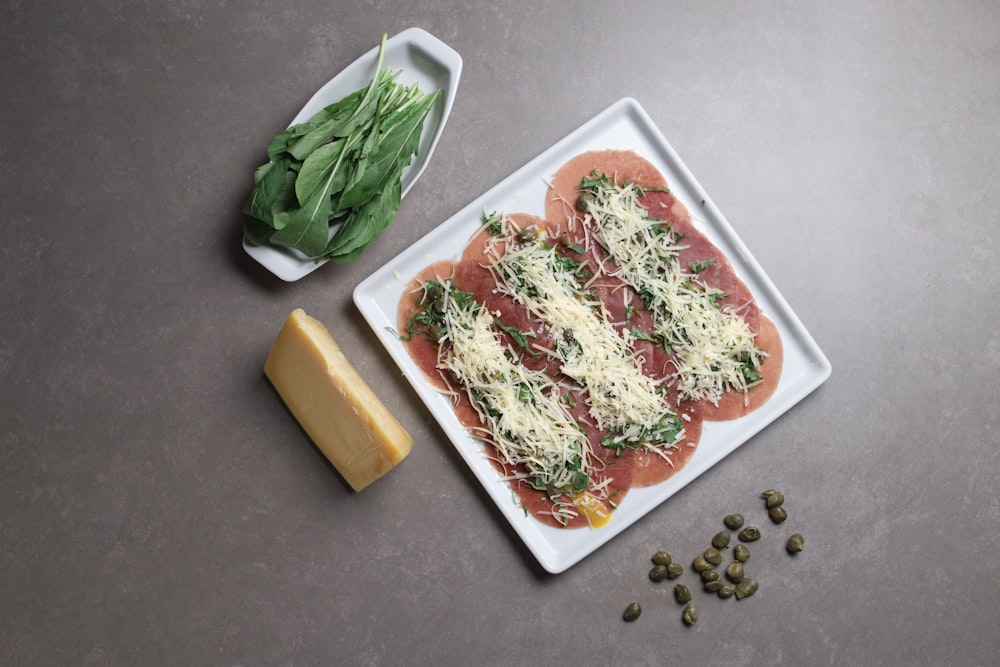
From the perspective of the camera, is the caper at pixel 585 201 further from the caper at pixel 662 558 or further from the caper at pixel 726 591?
the caper at pixel 726 591

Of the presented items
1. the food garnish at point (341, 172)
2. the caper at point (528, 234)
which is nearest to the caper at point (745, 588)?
the caper at point (528, 234)

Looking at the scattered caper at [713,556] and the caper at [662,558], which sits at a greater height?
the caper at [662,558]

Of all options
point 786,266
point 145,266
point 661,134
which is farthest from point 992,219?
point 145,266

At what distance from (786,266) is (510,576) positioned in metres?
1.78

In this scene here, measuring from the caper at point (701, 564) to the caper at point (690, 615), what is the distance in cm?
16

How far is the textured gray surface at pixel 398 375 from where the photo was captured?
10.0 feet

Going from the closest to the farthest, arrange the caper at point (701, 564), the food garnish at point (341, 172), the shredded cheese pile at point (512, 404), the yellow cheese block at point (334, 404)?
the food garnish at point (341, 172)
the yellow cheese block at point (334, 404)
the shredded cheese pile at point (512, 404)
the caper at point (701, 564)

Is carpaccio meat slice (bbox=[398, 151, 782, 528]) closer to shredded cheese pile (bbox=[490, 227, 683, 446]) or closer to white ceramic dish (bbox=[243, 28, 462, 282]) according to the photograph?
shredded cheese pile (bbox=[490, 227, 683, 446])

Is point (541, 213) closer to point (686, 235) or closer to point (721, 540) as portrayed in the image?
point (686, 235)

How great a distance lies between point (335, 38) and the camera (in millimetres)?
3164

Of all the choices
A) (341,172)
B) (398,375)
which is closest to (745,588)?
(398,375)

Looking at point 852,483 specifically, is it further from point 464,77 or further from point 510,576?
point 464,77

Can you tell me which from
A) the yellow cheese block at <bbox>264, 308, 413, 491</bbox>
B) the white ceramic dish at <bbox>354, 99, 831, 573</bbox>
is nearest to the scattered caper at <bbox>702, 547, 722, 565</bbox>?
the white ceramic dish at <bbox>354, 99, 831, 573</bbox>

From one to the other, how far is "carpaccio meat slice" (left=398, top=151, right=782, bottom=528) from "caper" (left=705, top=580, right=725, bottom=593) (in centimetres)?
52
